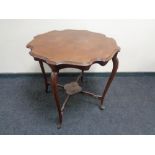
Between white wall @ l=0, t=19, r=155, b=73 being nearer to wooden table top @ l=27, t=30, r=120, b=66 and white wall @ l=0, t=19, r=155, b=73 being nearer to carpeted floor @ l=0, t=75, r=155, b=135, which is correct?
carpeted floor @ l=0, t=75, r=155, b=135

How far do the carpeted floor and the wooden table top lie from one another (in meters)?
0.65

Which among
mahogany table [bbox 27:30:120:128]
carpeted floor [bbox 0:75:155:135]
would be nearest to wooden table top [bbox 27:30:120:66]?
mahogany table [bbox 27:30:120:128]

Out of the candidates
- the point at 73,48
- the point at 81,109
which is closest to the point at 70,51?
the point at 73,48

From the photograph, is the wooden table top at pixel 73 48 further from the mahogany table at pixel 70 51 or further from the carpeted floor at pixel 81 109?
the carpeted floor at pixel 81 109

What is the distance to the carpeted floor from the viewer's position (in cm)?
173

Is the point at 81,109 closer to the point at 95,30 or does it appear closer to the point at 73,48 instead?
the point at 73,48

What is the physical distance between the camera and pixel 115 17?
2.02 m

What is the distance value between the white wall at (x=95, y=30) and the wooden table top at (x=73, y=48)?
36 cm

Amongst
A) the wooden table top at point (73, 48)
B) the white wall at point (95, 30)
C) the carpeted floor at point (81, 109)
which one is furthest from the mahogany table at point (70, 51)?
the white wall at point (95, 30)

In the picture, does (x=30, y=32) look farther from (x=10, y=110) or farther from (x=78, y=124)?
(x=78, y=124)

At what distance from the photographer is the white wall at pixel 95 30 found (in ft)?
6.75

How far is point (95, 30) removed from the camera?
2104mm

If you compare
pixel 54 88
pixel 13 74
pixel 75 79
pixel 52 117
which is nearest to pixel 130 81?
pixel 75 79

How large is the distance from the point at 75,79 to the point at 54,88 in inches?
37.4
